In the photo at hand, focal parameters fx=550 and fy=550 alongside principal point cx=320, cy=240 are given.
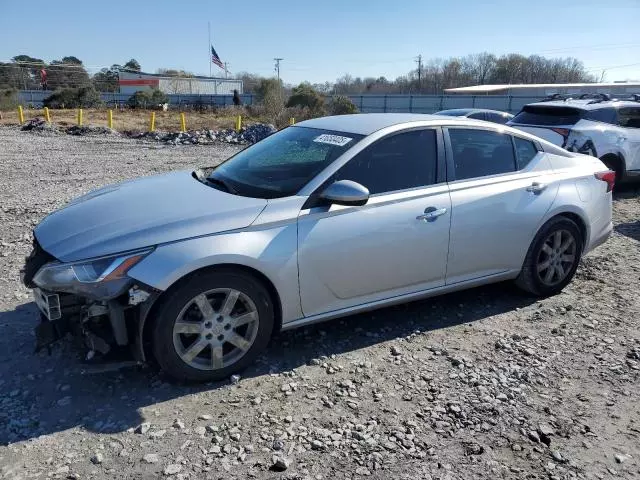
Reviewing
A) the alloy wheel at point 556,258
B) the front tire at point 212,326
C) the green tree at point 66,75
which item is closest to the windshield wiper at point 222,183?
the front tire at point 212,326

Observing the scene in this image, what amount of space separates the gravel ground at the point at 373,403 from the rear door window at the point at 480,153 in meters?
1.22

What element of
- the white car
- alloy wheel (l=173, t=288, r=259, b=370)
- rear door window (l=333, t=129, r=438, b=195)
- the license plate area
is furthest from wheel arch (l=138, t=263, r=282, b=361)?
the white car

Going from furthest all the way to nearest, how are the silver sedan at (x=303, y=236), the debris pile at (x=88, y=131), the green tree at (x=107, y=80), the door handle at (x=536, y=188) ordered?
the green tree at (x=107, y=80), the debris pile at (x=88, y=131), the door handle at (x=536, y=188), the silver sedan at (x=303, y=236)

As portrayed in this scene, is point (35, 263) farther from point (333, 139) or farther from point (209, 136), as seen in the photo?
point (209, 136)

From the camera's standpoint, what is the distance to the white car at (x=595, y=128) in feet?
30.7

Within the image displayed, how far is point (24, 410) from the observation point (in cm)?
324

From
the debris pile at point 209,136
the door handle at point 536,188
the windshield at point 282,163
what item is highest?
the windshield at point 282,163

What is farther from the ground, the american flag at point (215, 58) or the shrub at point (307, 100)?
the american flag at point (215, 58)

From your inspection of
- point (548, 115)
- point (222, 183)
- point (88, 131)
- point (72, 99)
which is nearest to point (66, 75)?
point (72, 99)

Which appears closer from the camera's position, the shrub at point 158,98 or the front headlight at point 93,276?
the front headlight at point 93,276

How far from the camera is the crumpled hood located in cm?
333

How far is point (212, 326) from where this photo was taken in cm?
347

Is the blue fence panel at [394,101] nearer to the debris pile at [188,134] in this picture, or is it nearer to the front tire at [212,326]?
the debris pile at [188,134]

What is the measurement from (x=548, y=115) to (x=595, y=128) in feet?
2.73
